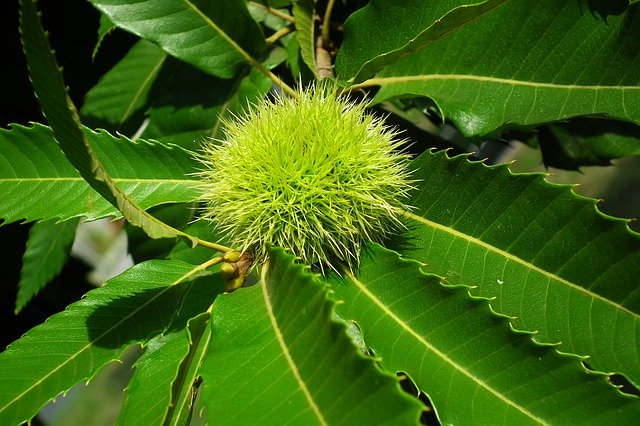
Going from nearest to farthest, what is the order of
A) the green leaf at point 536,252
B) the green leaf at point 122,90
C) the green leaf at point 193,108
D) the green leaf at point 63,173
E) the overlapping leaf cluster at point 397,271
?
the overlapping leaf cluster at point 397,271
the green leaf at point 536,252
the green leaf at point 63,173
the green leaf at point 193,108
the green leaf at point 122,90

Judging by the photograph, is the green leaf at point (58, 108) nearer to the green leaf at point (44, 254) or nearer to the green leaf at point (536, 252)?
the green leaf at point (536, 252)

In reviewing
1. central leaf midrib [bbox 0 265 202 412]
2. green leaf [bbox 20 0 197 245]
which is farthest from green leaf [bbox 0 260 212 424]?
green leaf [bbox 20 0 197 245]

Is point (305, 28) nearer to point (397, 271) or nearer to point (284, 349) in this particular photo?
point (397, 271)

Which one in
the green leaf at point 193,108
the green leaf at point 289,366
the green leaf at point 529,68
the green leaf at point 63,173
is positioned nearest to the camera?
the green leaf at point 289,366

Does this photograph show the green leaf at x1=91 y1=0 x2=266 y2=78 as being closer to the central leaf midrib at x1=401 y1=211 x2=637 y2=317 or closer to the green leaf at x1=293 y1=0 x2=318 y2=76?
the green leaf at x1=293 y1=0 x2=318 y2=76

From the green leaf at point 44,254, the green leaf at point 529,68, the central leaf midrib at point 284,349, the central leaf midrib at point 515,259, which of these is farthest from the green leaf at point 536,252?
the green leaf at point 44,254

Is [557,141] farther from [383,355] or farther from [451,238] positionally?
[383,355]

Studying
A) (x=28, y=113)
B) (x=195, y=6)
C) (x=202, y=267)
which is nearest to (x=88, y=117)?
(x=28, y=113)
